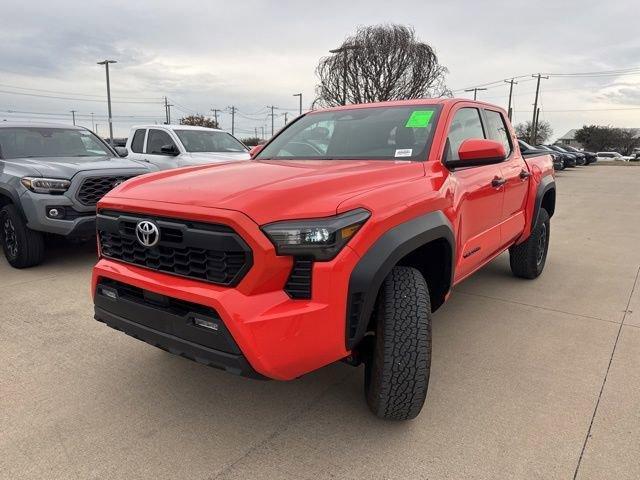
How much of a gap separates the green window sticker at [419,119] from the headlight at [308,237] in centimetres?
141

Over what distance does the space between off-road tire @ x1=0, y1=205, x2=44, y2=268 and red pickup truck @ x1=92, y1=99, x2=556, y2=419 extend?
3157 millimetres

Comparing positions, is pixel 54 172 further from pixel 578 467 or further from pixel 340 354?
pixel 578 467

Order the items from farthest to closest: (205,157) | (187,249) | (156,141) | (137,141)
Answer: (137,141), (156,141), (205,157), (187,249)

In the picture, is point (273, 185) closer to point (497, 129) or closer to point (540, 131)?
point (497, 129)

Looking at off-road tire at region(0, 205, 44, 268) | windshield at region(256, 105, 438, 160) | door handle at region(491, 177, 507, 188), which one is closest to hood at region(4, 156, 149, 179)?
off-road tire at region(0, 205, 44, 268)

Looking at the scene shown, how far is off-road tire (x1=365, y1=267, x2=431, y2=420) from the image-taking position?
2213mm

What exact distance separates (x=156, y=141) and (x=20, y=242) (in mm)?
4264

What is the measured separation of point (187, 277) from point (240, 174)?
0.67 metres

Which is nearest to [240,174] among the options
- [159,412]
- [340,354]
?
[340,354]

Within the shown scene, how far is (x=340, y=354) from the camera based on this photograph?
6.81ft

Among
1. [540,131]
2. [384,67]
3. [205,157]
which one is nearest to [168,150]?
[205,157]

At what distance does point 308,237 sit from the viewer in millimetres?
1970

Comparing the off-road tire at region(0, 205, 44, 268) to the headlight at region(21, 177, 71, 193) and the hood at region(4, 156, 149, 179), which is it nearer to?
the headlight at region(21, 177, 71, 193)

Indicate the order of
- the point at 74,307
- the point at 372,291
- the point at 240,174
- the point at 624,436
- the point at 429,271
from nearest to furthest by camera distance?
the point at 372,291
the point at 624,436
the point at 240,174
the point at 429,271
the point at 74,307
